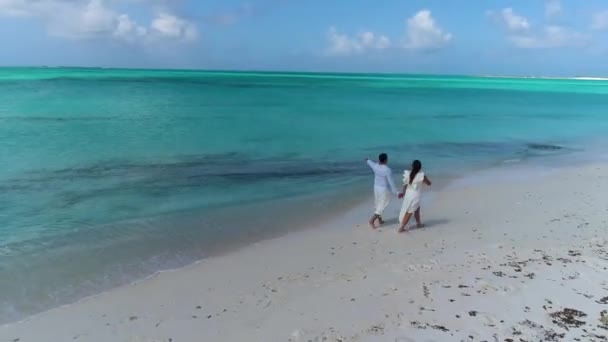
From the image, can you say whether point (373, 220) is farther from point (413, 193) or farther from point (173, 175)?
point (173, 175)

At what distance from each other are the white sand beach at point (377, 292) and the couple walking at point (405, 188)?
358 mm

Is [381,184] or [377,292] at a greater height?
[381,184]

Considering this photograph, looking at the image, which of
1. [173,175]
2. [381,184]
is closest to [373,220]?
[381,184]

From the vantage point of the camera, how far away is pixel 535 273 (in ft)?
24.0

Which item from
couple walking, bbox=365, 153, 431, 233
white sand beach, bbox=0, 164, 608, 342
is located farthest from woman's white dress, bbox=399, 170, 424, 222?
white sand beach, bbox=0, 164, 608, 342

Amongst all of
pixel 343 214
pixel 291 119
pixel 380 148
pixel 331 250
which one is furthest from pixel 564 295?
pixel 291 119

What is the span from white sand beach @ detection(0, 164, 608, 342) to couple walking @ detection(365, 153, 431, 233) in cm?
36

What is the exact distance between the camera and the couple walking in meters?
9.62

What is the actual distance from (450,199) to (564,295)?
20.0ft

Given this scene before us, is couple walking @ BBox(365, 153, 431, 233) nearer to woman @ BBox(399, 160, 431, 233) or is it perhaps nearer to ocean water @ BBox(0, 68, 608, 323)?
woman @ BBox(399, 160, 431, 233)

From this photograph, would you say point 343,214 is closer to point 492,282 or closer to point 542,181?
point 492,282

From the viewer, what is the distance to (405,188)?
9844 millimetres

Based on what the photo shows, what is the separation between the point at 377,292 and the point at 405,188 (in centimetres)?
356

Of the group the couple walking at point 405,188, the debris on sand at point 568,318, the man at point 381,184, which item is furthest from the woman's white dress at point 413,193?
the debris on sand at point 568,318
